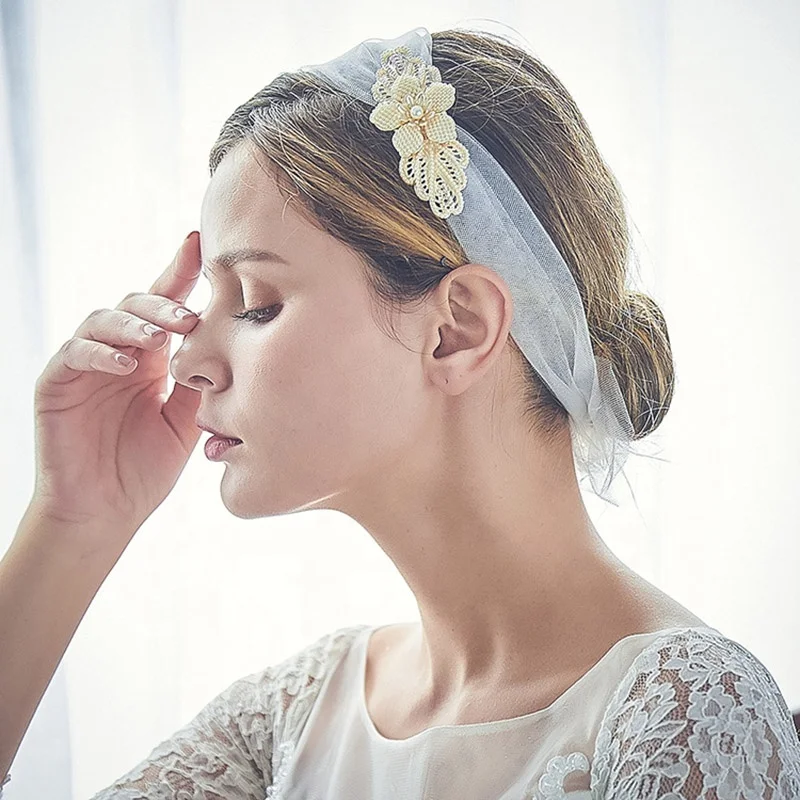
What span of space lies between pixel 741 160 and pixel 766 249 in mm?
158

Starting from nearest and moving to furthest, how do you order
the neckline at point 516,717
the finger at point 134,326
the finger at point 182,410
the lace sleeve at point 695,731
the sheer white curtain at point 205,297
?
the lace sleeve at point 695,731, the neckline at point 516,717, the finger at point 134,326, the finger at point 182,410, the sheer white curtain at point 205,297

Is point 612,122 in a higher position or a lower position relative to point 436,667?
higher

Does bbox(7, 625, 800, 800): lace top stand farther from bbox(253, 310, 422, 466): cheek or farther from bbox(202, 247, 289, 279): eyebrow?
bbox(202, 247, 289, 279): eyebrow

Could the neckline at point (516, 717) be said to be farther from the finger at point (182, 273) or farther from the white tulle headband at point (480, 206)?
the finger at point (182, 273)

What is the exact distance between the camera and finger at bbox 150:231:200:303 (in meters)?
1.23

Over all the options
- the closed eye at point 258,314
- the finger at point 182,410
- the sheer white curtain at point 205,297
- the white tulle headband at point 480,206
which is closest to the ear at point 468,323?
the white tulle headband at point 480,206

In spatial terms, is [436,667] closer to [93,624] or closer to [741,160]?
[93,624]

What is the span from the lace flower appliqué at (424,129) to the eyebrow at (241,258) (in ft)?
0.44

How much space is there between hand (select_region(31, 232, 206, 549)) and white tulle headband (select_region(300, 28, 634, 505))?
29 centimetres

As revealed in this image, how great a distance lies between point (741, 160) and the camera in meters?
1.94

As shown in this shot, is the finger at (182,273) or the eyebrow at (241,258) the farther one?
the finger at (182,273)

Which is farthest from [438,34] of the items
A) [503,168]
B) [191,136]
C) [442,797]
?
[442,797]

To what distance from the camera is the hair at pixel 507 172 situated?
1.03 metres

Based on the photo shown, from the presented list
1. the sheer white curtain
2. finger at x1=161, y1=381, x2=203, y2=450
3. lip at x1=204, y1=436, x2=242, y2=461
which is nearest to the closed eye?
lip at x1=204, y1=436, x2=242, y2=461
